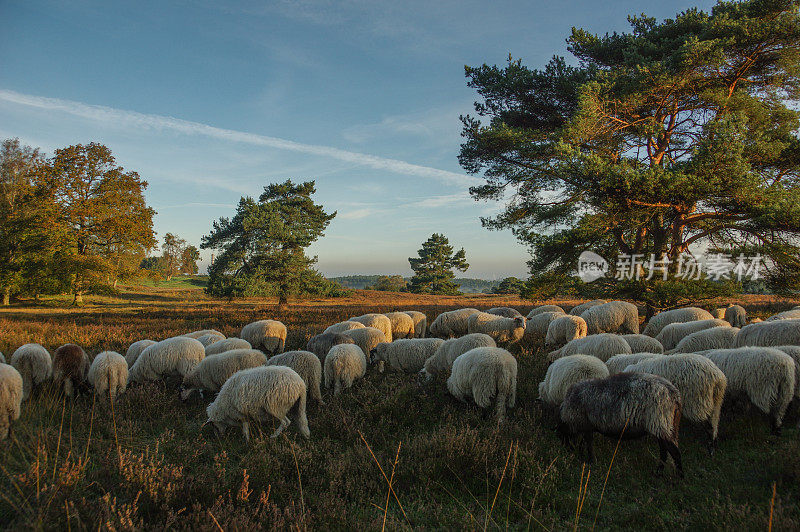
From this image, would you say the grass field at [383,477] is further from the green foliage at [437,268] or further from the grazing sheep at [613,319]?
the green foliage at [437,268]

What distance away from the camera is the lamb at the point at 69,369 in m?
6.66

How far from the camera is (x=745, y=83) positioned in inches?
577

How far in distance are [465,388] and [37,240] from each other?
35.4 meters

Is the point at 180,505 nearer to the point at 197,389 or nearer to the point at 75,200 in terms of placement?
the point at 197,389

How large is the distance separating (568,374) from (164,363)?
25.8 ft

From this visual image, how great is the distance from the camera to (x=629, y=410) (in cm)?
396

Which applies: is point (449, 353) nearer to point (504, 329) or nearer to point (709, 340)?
A: point (504, 329)

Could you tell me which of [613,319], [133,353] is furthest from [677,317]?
[133,353]

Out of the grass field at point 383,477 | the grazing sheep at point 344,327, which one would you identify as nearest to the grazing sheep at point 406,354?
the grazing sheep at point 344,327

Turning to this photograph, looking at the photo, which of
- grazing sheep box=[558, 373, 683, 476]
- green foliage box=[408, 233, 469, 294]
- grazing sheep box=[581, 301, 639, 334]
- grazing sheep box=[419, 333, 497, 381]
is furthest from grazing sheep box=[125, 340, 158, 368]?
green foliage box=[408, 233, 469, 294]

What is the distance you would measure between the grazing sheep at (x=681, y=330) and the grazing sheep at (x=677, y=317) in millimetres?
1958

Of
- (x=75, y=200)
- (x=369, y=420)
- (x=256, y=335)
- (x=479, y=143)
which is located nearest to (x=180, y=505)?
(x=369, y=420)

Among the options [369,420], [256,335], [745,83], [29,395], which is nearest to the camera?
[369,420]

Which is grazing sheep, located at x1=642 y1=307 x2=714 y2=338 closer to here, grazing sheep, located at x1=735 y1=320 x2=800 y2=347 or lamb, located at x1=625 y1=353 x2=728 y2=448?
grazing sheep, located at x1=735 y1=320 x2=800 y2=347
